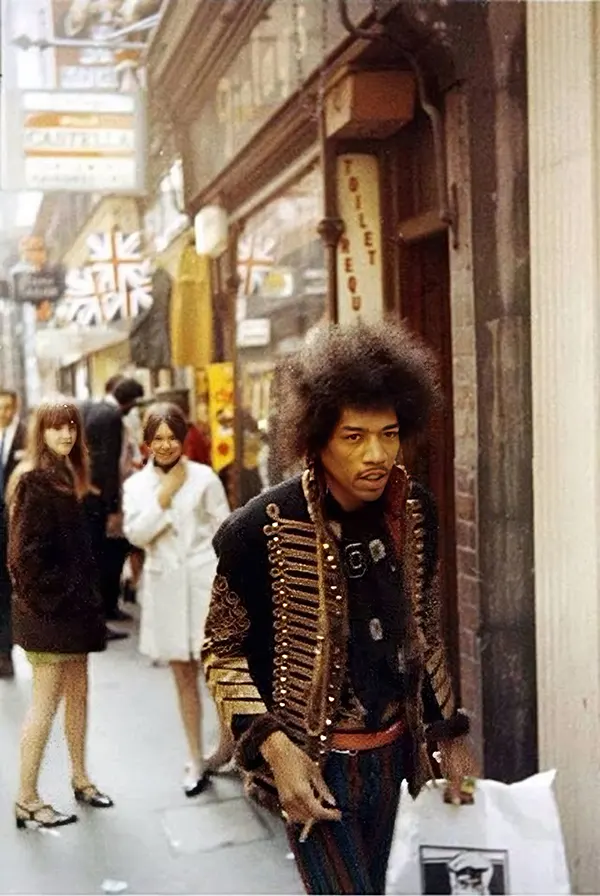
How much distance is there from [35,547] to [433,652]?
4.31 feet

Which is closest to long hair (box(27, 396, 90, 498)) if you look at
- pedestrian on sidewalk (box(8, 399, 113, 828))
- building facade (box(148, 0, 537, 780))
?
pedestrian on sidewalk (box(8, 399, 113, 828))

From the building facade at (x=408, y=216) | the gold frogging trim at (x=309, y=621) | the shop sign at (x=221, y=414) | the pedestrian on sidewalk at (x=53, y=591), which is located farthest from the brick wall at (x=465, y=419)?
the gold frogging trim at (x=309, y=621)

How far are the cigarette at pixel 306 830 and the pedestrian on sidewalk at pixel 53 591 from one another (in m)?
1.15

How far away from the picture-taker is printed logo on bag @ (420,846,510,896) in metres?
2.52

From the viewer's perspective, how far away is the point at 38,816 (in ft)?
11.4

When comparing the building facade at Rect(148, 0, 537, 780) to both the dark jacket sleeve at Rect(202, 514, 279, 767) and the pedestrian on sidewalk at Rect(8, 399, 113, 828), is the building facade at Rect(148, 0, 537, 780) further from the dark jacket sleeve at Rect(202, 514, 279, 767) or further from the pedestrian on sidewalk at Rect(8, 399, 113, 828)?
the dark jacket sleeve at Rect(202, 514, 279, 767)

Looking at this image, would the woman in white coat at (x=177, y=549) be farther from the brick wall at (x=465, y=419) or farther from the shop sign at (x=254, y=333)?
the brick wall at (x=465, y=419)

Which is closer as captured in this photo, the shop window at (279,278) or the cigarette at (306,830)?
the cigarette at (306,830)

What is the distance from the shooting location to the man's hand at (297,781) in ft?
8.11

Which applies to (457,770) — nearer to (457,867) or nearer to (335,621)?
(457,867)

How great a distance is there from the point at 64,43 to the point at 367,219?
50.4 inches

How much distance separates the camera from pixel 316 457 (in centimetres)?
261

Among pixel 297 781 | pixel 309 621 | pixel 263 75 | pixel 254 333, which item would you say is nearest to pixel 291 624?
pixel 309 621

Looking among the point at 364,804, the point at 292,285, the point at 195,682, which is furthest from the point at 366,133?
the point at 364,804
